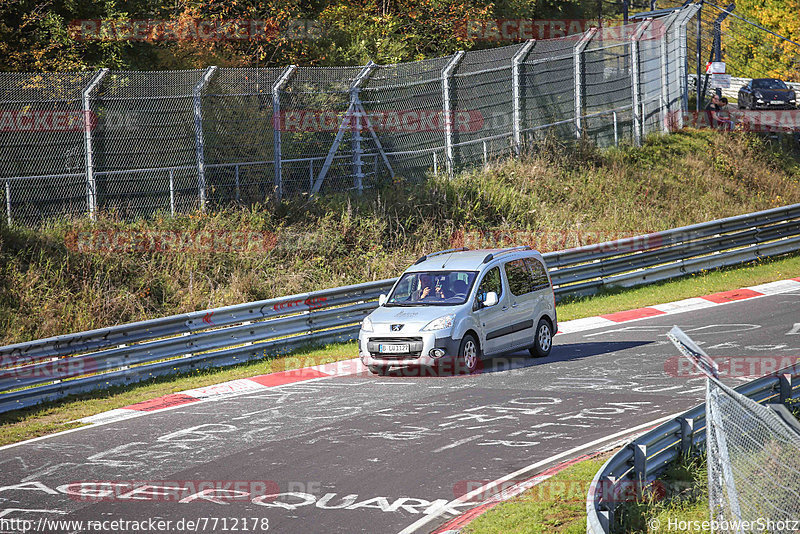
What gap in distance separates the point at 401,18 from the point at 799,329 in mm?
17276

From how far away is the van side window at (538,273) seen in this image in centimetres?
1515

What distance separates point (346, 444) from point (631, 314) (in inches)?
393

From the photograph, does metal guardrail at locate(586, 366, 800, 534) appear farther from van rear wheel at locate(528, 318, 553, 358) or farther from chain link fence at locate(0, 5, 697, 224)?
chain link fence at locate(0, 5, 697, 224)

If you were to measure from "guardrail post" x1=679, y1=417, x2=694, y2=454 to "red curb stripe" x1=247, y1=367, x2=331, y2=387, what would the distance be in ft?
22.4

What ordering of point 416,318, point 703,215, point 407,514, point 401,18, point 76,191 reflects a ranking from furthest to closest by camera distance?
1. point 401,18
2. point 703,215
3. point 76,191
4. point 416,318
5. point 407,514

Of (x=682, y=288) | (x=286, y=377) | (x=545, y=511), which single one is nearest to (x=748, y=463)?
(x=545, y=511)

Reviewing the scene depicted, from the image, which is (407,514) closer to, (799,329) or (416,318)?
(416,318)

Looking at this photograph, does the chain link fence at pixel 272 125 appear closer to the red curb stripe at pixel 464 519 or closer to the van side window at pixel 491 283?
the van side window at pixel 491 283

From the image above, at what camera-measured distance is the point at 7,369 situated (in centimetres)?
1257

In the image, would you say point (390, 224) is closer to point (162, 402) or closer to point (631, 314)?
point (631, 314)

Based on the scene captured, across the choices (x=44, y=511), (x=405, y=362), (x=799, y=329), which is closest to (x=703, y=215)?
(x=799, y=329)

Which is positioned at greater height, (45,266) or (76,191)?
(76,191)

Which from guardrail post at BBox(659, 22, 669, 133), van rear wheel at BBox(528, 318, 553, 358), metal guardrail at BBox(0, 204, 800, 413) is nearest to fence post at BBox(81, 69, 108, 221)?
metal guardrail at BBox(0, 204, 800, 413)

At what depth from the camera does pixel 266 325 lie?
15617mm
